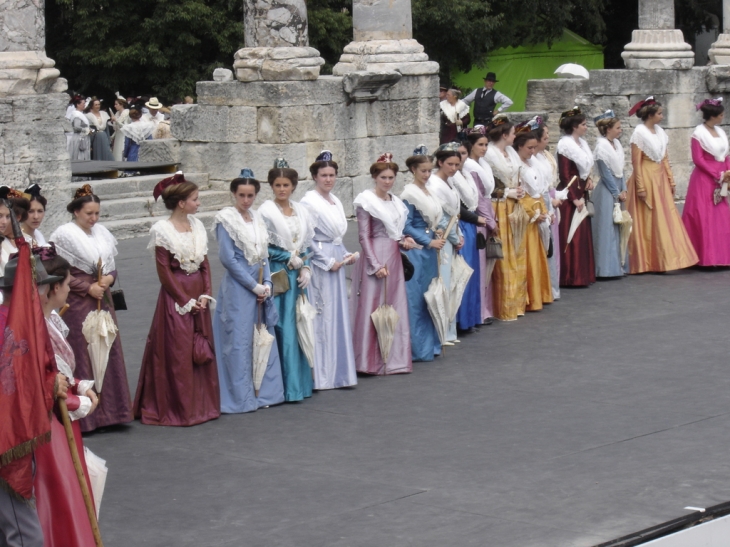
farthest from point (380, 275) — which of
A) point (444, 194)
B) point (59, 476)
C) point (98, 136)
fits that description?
point (98, 136)

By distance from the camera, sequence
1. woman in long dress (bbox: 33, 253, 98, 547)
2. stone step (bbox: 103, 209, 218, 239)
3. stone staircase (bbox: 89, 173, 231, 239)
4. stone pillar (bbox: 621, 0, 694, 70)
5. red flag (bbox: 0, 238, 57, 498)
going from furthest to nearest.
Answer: stone pillar (bbox: 621, 0, 694, 70), stone staircase (bbox: 89, 173, 231, 239), stone step (bbox: 103, 209, 218, 239), woman in long dress (bbox: 33, 253, 98, 547), red flag (bbox: 0, 238, 57, 498)

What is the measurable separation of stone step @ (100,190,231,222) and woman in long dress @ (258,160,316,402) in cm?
622

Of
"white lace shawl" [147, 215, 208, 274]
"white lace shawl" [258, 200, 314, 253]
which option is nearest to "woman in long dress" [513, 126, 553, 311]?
"white lace shawl" [258, 200, 314, 253]

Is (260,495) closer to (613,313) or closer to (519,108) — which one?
(613,313)

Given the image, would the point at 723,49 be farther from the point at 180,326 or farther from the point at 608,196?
the point at 180,326

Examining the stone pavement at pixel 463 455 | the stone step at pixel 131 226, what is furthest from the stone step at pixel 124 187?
the stone pavement at pixel 463 455

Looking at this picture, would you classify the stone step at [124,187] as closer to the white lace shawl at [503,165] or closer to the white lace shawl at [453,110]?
the white lace shawl at [503,165]

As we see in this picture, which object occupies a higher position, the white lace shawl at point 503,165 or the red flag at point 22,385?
the white lace shawl at point 503,165

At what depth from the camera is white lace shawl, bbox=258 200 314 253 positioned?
8156mm

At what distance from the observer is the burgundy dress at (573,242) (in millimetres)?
11555

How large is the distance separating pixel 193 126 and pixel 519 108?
12680mm

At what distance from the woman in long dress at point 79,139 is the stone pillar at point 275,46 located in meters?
5.00

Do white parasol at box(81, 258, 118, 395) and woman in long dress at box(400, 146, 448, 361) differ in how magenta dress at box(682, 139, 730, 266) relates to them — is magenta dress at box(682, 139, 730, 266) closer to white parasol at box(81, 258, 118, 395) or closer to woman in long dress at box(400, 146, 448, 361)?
woman in long dress at box(400, 146, 448, 361)

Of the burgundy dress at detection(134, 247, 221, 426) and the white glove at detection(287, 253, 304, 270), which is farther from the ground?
the white glove at detection(287, 253, 304, 270)
